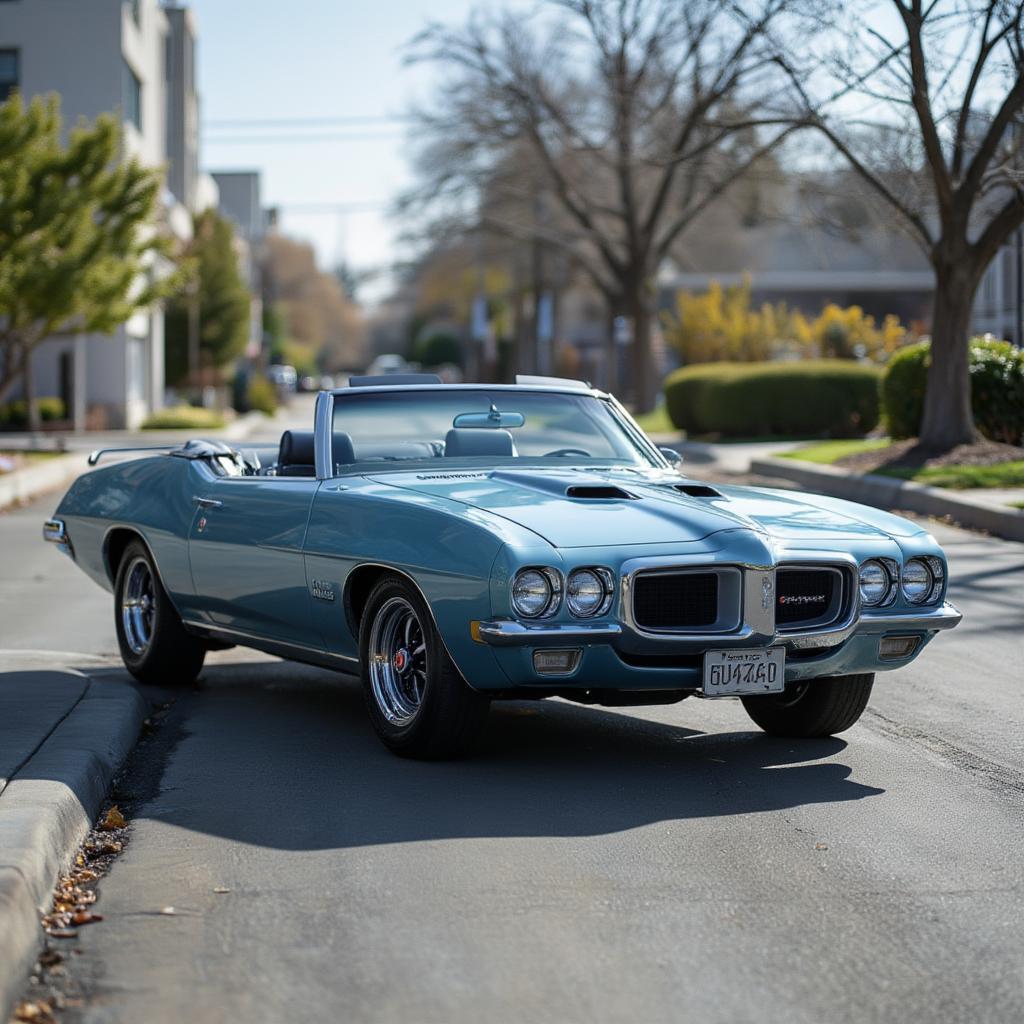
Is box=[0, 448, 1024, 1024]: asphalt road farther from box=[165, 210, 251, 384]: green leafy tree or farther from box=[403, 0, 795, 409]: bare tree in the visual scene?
box=[165, 210, 251, 384]: green leafy tree

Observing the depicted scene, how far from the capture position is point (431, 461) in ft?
25.2

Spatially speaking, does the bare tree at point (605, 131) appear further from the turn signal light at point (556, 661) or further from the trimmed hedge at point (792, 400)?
the turn signal light at point (556, 661)

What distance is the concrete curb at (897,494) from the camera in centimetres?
1623

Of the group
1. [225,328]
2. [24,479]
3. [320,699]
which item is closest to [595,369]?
[225,328]

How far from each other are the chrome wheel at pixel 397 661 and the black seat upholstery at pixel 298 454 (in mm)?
1310

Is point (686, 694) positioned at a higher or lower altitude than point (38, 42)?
lower

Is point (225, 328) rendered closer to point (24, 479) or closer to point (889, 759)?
point (24, 479)

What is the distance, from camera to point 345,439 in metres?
7.72

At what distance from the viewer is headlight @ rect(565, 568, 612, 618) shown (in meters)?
6.07

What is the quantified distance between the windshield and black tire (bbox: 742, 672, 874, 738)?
1334mm

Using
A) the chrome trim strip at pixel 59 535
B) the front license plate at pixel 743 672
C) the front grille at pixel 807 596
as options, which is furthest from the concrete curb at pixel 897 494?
the front license plate at pixel 743 672

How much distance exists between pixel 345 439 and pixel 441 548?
1560 mm

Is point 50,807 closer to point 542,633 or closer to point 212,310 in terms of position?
point 542,633

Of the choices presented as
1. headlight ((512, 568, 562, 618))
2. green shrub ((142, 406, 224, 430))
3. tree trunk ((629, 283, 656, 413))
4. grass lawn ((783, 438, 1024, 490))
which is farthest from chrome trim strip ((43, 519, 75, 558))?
tree trunk ((629, 283, 656, 413))
